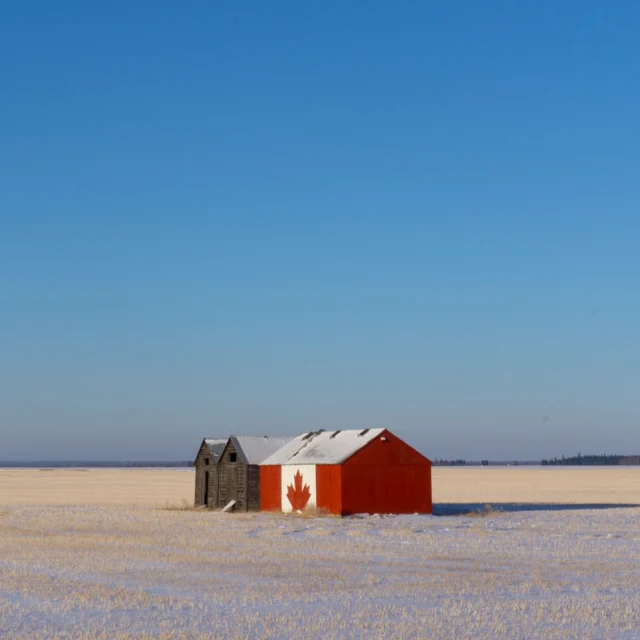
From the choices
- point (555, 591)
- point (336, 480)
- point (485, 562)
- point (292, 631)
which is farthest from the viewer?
point (336, 480)

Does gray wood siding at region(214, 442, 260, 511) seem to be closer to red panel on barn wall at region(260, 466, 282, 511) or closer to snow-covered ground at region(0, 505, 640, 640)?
red panel on barn wall at region(260, 466, 282, 511)

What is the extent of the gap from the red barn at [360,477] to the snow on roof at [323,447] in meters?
0.06

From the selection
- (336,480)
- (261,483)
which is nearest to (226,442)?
(261,483)

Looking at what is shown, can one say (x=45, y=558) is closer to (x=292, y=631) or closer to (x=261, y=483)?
(x=292, y=631)

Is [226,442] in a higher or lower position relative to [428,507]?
higher

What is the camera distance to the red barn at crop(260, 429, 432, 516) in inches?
1921

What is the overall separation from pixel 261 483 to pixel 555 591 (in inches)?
1336

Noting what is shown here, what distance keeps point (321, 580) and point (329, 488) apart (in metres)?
25.0

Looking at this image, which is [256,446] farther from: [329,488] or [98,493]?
[98,493]

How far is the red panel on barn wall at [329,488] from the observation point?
48.5 meters

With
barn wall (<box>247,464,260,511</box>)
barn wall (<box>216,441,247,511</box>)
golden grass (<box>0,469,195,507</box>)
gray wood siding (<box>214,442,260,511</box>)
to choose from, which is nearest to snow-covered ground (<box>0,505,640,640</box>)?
barn wall (<box>247,464,260,511</box>)

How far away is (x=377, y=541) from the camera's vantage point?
35.0m

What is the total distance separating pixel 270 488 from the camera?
5419 cm

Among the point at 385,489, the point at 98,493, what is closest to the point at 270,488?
the point at 385,489
